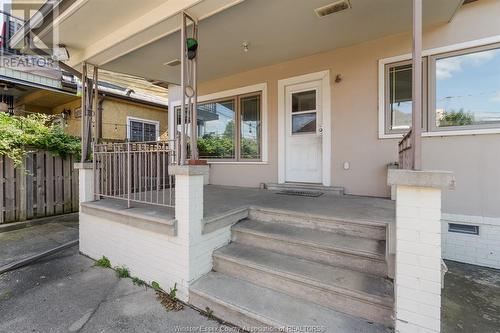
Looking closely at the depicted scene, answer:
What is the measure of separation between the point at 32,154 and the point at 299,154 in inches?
209

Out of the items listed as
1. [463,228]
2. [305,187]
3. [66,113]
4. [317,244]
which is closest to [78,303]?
[317,244]

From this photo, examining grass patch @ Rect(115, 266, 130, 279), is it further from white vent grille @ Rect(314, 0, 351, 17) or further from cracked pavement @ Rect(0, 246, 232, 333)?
white vent grille @ Rect(314, 0, 351, 17)

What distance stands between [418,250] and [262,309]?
1206mm

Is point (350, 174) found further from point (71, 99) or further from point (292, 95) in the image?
point (71, 99)

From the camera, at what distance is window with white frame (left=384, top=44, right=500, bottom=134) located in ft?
10.1

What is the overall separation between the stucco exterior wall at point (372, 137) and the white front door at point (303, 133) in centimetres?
26

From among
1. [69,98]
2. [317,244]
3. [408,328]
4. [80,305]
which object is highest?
[69,98]

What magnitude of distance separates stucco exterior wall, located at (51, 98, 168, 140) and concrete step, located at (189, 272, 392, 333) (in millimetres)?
7024

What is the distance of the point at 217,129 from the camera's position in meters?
5.84

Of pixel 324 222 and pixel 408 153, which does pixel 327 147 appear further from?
pixel 408 153

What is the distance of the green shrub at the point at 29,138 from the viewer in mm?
4422

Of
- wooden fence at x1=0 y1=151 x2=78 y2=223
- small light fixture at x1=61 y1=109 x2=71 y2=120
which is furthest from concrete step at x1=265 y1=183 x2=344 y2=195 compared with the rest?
small light fixture at x1=61 y1=109 x2=71 y2=120

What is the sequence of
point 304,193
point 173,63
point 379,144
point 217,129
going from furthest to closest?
point 217,129
point 173,63
point 304,193
point 379,144

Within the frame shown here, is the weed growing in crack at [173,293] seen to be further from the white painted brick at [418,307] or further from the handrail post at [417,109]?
the handrail post at [417,109]
